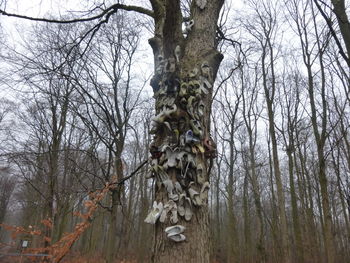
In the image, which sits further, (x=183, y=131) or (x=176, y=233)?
(x=183, y=131)

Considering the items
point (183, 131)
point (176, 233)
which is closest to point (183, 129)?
point (183, 131)

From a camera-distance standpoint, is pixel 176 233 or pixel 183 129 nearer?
pixel 176 233

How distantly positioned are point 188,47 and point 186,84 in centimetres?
39

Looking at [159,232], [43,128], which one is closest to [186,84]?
[159,232]

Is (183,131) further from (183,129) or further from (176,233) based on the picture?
(176,233)

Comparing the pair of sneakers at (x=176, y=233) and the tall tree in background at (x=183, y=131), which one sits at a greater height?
the tall tree in background at (x=183, y=131)

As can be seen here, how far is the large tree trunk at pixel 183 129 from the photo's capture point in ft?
4.37

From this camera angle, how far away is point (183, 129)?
1.53 metres

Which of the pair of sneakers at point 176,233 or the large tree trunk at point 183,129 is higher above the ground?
the large tree trunk at point 183,129

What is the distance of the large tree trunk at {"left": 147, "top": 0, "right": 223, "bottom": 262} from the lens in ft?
4.37

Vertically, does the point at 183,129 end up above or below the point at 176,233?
above

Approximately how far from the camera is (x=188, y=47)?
1839 mm

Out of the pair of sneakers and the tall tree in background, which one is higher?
the tall tree in background

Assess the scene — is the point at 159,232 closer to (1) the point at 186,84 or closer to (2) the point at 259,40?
(1) the point at 186,84
